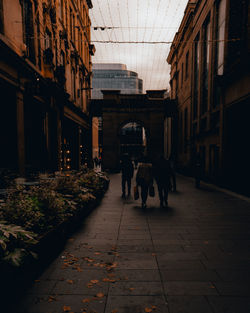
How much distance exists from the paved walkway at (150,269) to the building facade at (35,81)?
6358 mm

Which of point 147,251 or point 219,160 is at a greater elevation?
point 219,160

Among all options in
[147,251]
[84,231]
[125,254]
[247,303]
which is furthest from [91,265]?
[247,303]

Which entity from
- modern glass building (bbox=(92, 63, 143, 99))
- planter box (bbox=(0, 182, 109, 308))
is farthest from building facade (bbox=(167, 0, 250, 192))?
modern glass building (bbox=(92, 63, 143, 99))

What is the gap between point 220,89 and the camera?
1275cm

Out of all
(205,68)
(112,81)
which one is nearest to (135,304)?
(205,68)

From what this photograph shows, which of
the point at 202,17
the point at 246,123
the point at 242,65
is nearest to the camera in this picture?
the point at 242,65

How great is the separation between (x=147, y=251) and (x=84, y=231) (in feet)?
6.26

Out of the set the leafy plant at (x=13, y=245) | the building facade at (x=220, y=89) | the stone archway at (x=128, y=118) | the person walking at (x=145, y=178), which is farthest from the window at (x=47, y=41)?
the leafy plant at (x=13, y=245)

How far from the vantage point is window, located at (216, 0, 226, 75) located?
12.5 meters

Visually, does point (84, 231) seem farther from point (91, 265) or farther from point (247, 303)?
point (247, 303)

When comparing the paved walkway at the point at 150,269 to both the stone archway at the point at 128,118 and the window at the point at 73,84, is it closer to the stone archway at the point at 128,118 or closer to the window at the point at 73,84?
the window at the point at 73,84

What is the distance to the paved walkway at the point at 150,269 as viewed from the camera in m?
2.69

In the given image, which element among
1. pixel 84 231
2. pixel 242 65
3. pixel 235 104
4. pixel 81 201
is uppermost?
pixel 242 65

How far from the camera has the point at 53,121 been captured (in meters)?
14.7
